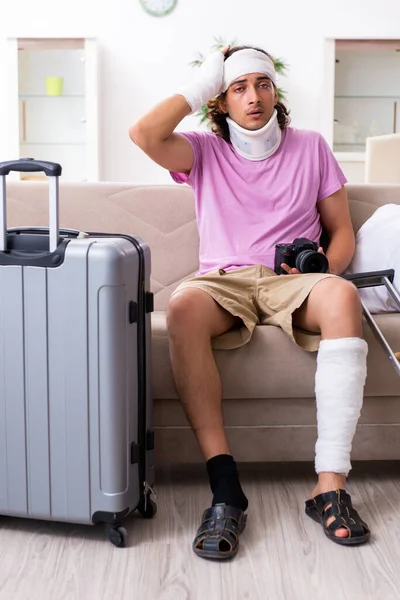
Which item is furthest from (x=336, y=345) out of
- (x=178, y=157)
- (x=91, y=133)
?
(x=91, y=133)

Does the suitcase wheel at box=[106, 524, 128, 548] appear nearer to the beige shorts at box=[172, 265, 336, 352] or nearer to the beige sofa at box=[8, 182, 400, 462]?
the beige sofa at box=[8, 182, 400, 462]

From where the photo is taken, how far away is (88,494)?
→ 1623mm

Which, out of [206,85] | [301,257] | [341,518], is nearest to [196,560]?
[341,518]

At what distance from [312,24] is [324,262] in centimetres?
461

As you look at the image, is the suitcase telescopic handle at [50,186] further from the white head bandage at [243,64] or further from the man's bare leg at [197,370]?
the white head bandage at [243,64]

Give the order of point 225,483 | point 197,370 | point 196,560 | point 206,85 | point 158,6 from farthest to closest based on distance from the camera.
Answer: point 158,6 < point 206,85 < point 197,370 < point 225,483 < point 196,560

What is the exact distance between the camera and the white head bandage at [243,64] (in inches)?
85.4

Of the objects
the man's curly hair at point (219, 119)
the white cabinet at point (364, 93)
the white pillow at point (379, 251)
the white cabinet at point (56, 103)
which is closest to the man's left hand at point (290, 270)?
the white pillow at point (379, 251)

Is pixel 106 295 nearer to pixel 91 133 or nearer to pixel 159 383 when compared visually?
pixel 159 383

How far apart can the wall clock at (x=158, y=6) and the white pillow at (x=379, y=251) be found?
428cm

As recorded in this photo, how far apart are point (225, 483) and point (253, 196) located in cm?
84

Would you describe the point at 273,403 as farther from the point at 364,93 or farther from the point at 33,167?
the point at 364,93

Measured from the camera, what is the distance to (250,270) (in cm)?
208

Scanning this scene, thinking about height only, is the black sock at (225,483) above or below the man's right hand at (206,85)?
below
